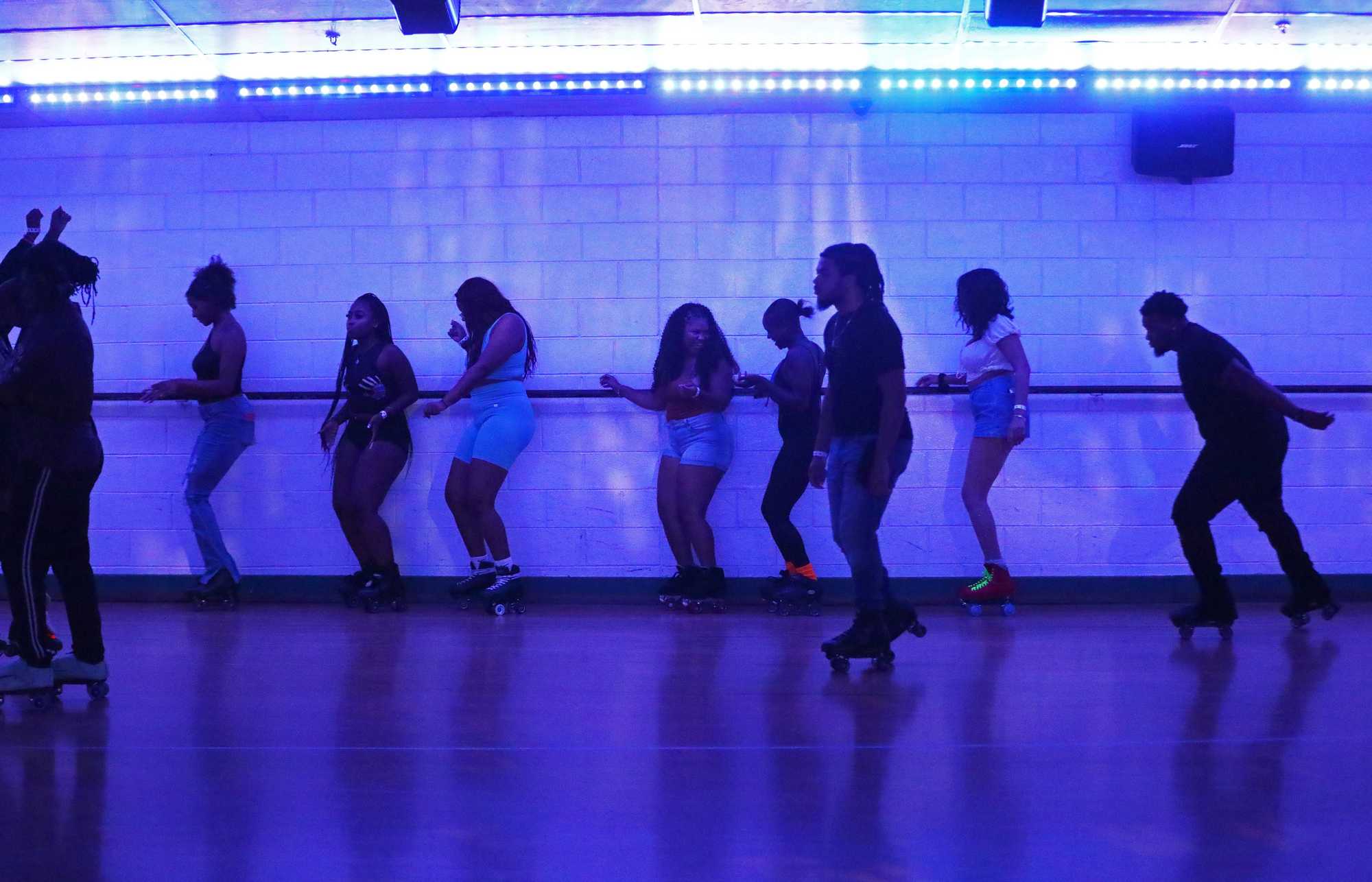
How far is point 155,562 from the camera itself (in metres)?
7.29

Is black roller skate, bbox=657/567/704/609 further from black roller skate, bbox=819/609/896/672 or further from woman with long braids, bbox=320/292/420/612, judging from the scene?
black roller skate, bbox=819/609/896/672

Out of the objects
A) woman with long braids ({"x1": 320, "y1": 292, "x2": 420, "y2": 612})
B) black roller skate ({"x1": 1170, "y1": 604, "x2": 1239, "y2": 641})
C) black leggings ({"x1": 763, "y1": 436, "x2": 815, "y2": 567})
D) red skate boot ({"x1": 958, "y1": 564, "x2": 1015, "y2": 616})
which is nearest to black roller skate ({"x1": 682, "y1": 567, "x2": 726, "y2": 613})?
black leggings ({"x1": 763, "y1": 436, "x2": 815, "y2": 567})

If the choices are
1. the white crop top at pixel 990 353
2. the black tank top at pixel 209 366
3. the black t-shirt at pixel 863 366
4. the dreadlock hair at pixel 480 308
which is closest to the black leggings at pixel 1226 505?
the white crop top at pixel 990 353

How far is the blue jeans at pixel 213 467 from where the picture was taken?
688cm

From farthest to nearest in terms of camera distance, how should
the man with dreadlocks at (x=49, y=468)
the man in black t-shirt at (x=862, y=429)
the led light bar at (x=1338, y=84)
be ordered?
the led light bar at (x=1338, y=84) → the man in black t-shirt at (x=862, y=429) → the man with dreadlocks at (x=49, y=468)

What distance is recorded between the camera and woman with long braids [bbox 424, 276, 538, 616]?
21.3ft

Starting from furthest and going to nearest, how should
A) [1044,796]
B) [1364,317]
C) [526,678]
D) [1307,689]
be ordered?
[1364,317]
[526,678]
[1307,689]
[1044,796]

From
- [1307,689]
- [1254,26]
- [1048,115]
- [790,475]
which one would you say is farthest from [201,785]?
[1254,26]

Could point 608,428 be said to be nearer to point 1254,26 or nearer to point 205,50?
point 205,50

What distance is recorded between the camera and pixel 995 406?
6590 mm

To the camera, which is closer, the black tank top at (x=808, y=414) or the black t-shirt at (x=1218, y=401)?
the black t-shirt at (x=1218, y=401)

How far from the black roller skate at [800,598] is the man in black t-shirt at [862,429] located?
1865 mm

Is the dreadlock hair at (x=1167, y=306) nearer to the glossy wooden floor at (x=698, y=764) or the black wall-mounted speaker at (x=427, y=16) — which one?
the glossy wooden floor at (x=698, y=764)

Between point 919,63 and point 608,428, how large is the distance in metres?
2.40
